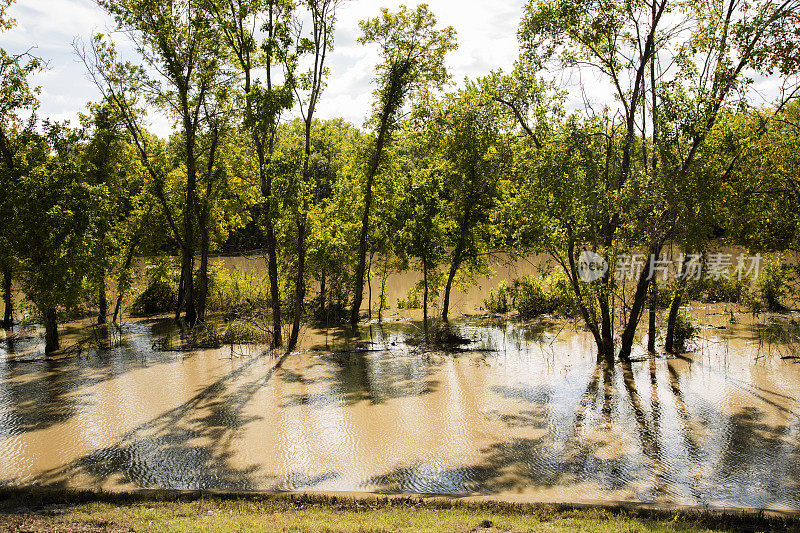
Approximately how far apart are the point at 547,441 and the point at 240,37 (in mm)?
13289

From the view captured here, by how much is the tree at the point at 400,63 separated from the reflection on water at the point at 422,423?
22.9 ft

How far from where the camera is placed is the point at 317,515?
6043 millimetres

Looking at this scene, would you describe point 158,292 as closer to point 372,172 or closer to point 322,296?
point 322,296

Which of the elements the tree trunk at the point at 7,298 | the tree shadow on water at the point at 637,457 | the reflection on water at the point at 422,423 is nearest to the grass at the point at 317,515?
the reflection on water at the point at 422,423

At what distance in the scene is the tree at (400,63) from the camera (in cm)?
1636

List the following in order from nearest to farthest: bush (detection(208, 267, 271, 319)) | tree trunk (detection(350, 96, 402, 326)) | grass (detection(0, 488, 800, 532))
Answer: grass (detection(0, 488, 800, 532))
tree trunk (detection(350, 96, 402, 326))
bush (detection(208, 267, 271, 319))

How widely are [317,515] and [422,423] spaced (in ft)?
13.1

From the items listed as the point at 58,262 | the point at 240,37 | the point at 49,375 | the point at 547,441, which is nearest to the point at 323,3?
the point at 240,37

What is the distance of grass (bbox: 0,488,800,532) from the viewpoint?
5574 mm

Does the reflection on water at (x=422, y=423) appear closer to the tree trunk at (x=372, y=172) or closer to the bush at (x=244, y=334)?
the bush at (x=244, y=334)

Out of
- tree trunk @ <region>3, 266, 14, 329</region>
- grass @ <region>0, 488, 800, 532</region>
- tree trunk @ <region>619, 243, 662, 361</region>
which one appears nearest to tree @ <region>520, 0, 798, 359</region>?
tree trunk @ <region>619, 243, 662, 361</region>

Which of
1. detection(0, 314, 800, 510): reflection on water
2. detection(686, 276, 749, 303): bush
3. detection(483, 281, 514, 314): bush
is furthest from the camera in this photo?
detection(483, 281, 514, 314): bush

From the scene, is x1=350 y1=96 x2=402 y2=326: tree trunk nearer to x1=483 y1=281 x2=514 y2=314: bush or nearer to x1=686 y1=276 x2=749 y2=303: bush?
x1=483 y1=281 x2=514 y2=314: bush

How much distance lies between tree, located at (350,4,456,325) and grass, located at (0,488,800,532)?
1286 centimetres
